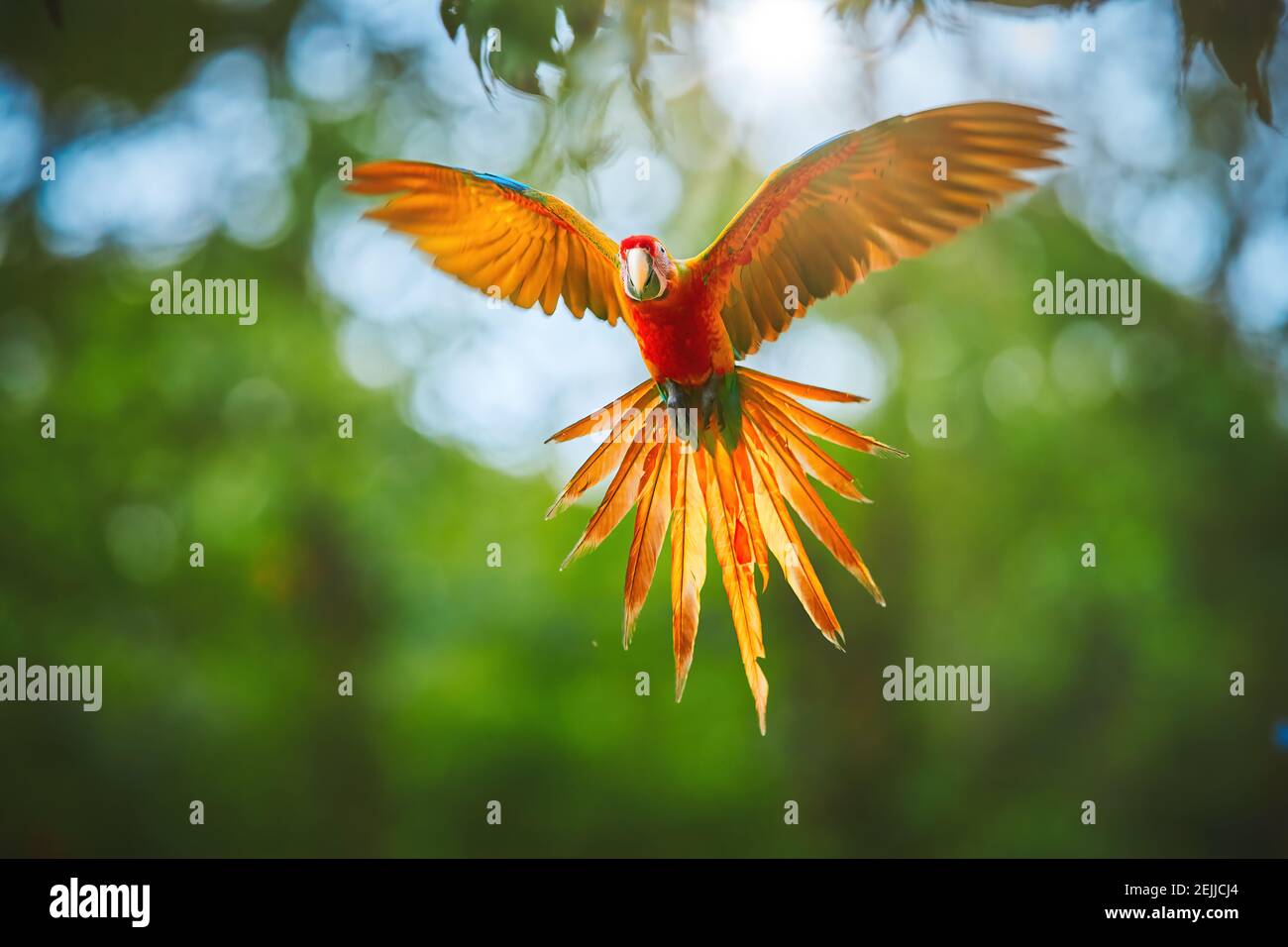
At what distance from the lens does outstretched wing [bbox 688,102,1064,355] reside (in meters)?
1.14

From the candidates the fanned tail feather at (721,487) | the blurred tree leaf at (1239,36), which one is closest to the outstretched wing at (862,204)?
the fanned tail feather at (721,487)

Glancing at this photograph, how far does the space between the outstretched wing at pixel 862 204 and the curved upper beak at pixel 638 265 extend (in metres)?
0.10

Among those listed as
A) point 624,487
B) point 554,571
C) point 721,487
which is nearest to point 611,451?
point 624,487

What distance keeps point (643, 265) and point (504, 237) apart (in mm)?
258

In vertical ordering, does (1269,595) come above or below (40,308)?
below

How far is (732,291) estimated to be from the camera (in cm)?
127

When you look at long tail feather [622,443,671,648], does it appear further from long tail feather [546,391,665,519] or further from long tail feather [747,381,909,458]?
long tail feather [747,381,909,458]

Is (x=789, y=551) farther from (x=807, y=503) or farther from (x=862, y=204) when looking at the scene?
(x=862, y=204)

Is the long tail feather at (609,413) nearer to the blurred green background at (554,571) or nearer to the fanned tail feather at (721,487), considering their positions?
the fanned tail feather at (721,487)

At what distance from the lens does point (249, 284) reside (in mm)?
3576

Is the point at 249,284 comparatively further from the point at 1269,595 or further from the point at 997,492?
the point at 1269,595

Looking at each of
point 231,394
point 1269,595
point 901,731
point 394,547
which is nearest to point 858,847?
point 901,731

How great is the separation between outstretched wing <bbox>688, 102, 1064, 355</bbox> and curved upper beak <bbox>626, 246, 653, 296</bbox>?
0.32 feet

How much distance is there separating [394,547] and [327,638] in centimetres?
42
